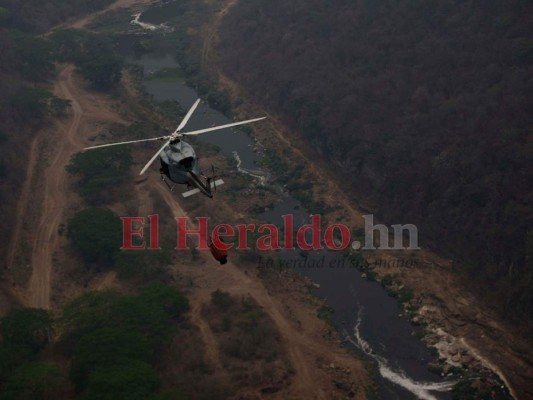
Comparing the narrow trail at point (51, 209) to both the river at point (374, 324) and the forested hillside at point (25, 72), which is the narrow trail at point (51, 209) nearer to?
the forested hillside at point (25, 72)

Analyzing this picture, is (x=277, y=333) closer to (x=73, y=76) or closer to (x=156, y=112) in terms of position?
(x=156, y=112)

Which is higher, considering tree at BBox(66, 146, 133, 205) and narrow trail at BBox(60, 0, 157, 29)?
narrow trail at BBox(60, 0, 157, 29)

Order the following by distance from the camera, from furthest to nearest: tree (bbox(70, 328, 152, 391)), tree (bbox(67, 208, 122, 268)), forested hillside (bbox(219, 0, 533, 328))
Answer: tree (bbox(67, 208, 122, 268)) → forested hillside (bbox(219, 0, 533, 328)) → tree (bbox(70, 328, 152, 391))

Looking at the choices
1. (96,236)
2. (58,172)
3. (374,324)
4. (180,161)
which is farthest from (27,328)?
(58,172)

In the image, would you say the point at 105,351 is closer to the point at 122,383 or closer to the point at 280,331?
the point at 122,383

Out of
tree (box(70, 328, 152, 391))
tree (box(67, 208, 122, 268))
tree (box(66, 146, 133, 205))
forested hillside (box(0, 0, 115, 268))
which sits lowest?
tree (box(70, 328, 152, 391))

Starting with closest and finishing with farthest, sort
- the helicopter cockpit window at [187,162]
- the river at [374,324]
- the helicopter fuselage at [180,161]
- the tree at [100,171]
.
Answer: the helicopter cockpit window at [187,162] < the helicopter fuselage at [180,161] < the river at [374,324] < the tree at [100,171]

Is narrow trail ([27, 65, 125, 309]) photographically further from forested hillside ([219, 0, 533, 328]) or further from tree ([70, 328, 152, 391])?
forested hillside ([219, 0, 533, 328])

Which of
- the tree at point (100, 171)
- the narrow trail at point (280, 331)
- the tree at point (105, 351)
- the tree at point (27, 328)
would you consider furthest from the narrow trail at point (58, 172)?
the narrow trail at point (280, 331)

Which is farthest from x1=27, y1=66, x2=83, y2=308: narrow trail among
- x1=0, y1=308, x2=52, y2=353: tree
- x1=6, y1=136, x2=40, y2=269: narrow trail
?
x1=0, y1=308, x2=52, y2=353: tree
